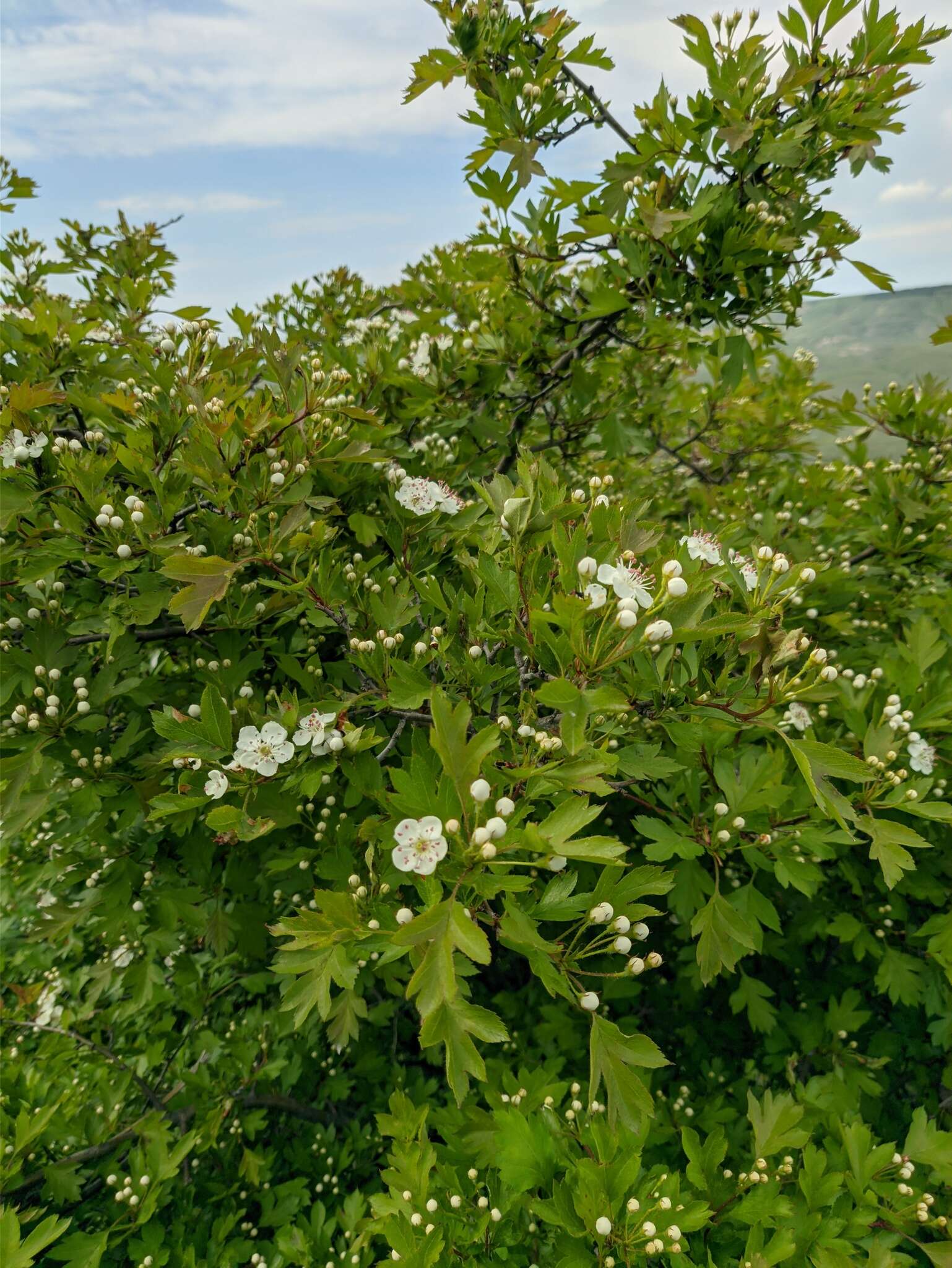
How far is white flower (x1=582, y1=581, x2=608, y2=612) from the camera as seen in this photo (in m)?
1.59

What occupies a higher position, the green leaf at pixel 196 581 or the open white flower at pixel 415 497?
the open white flower at pixel 415 497

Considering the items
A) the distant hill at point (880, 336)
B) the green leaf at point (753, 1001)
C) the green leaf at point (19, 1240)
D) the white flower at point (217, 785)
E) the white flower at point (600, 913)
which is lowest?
the green leaf at point (753, 1001)

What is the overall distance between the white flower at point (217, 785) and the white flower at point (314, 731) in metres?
0.21

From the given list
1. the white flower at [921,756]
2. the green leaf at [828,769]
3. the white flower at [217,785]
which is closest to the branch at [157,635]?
the white flower at [217,785]

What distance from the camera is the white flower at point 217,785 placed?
1.84 meters

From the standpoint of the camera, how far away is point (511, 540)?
174cm

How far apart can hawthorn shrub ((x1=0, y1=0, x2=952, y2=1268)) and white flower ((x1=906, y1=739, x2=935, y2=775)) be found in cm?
3

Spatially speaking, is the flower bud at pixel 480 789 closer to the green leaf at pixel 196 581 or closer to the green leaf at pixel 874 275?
the green leaf at pixel 196 581

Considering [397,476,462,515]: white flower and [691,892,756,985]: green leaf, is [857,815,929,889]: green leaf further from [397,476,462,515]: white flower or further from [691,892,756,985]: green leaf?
[397,476,462,515]: white flower

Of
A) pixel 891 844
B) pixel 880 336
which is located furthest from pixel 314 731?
pixel 880 336

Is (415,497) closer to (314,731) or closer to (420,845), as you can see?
(314,731)

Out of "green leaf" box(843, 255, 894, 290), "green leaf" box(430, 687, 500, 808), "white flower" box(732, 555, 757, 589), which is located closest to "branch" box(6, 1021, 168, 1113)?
"green leaf" box(430, 687, 500, 808)

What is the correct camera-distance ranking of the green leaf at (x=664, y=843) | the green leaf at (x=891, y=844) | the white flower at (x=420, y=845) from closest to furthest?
the white flower at (x=420, y=845), the green leaf at (x=891, y=844), the green leaf at (x=664, y=843)

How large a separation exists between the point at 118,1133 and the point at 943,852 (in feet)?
Result: 12.2
